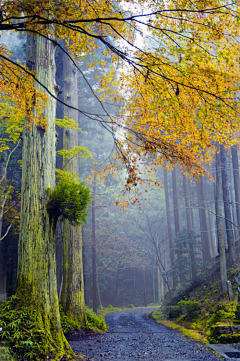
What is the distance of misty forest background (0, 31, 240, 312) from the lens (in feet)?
36.3

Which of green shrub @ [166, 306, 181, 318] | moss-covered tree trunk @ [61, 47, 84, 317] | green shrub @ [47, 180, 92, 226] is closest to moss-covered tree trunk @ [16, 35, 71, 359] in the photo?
green shrub @ [47, 180, 92, 226]

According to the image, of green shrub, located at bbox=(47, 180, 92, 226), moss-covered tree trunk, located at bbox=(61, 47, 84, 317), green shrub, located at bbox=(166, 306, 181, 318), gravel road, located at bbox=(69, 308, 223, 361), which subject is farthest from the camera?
green shrub, located at bbox=(166, 306, 181, 318)

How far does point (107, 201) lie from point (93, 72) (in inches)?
522

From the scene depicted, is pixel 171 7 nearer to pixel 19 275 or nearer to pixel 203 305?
pixel 19 275

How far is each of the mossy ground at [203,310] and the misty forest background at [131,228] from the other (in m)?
0.96

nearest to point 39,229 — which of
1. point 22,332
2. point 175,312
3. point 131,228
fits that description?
point 22,332

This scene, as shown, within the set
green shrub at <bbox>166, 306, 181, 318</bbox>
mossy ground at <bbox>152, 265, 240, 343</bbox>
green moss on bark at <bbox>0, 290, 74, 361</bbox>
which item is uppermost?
green moss on bark at <bbox>0, 290, 74, 361</bbox>

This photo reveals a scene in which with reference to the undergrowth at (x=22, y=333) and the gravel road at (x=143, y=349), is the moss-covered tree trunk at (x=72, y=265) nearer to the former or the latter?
the gravel road at (x=143, y=349)

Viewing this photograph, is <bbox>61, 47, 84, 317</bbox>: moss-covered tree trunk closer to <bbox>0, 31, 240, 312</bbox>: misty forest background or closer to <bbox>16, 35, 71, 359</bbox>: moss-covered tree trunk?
<bbox>0, 31, 240, 312</bbox>: misty forest background

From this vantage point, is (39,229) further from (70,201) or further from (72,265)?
(72,265)

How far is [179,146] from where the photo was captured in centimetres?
457

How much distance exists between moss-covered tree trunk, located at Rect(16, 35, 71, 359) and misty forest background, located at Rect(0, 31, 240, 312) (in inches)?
48.2

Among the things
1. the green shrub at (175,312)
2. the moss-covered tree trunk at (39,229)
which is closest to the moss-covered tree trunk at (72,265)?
the moss-covered tree trunk at (39,229)

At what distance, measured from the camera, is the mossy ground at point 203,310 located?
7082 mm
